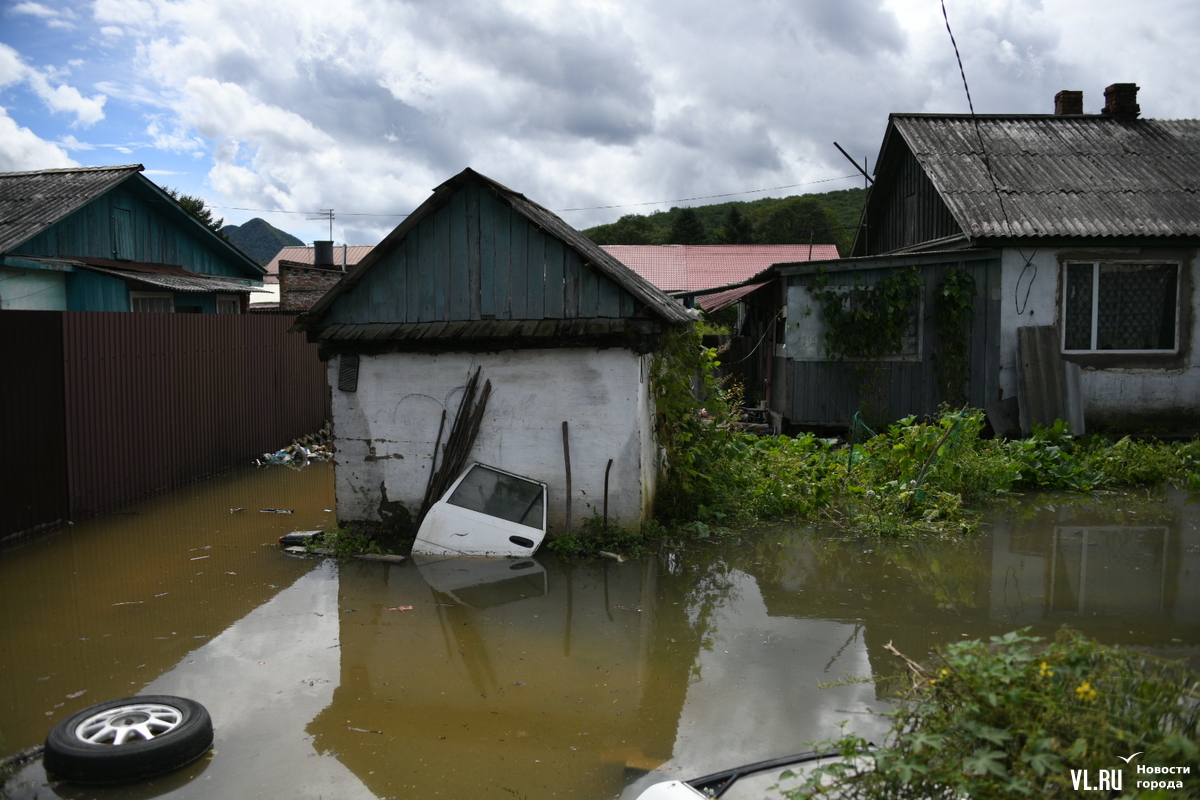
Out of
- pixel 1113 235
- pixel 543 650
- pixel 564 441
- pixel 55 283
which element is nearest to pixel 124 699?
pixel 543 650

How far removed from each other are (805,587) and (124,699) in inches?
200

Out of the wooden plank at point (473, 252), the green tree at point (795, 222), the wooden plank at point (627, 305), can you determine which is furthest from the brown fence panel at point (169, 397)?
the green tree at point (795, 222)

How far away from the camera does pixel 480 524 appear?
7879mm

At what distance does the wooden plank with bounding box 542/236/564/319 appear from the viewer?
8.13 m

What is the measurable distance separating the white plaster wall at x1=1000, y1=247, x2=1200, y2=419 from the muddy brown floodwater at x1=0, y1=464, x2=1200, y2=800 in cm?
383

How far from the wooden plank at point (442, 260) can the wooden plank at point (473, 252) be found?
22cm

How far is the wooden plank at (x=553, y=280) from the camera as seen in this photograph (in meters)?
8.13

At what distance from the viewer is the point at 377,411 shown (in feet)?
27.7

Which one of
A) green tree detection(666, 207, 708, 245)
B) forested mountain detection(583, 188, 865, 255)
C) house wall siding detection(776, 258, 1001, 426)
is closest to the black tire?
house wall siding detection(776, 258, 1001, 426)

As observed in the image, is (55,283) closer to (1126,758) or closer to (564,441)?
(564,441)

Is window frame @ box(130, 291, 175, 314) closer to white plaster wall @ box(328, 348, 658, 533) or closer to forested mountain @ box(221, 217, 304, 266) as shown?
white plaster wall @ box(328, 348, 658, 533)

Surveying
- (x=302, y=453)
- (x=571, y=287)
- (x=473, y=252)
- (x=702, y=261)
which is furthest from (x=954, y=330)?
(x=702, y=261)

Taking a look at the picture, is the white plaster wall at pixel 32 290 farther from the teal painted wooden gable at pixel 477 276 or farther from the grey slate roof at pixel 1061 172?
the grey slate roof at pixel 1061 172
